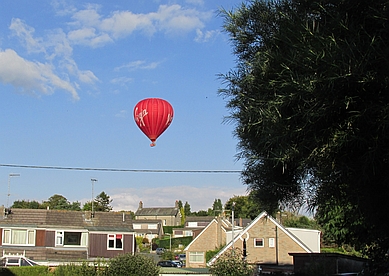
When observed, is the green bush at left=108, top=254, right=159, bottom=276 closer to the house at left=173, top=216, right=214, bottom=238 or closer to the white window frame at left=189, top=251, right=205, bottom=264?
the white window frame at left=189, top=251, right=205, bottom=264

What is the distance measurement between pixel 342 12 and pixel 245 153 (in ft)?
13.2

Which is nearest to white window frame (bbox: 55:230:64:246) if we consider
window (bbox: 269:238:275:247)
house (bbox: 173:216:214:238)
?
window (bbox: 269:238:275:247)

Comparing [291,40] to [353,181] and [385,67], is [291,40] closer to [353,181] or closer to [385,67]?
[385,67]

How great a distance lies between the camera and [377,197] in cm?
902

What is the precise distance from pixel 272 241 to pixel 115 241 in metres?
14.3

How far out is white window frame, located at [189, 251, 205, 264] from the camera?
52062 millimetres

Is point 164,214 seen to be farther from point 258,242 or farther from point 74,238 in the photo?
point 258,242

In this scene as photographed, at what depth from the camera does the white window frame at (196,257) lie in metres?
52.1

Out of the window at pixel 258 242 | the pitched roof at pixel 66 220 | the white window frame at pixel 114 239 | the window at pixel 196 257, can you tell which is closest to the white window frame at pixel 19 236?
the pitched roof at pixel 66 220

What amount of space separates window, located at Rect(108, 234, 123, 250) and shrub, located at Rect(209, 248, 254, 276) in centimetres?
2478

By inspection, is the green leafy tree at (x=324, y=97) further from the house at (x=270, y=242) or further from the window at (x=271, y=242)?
the window at (x=271, y=242)

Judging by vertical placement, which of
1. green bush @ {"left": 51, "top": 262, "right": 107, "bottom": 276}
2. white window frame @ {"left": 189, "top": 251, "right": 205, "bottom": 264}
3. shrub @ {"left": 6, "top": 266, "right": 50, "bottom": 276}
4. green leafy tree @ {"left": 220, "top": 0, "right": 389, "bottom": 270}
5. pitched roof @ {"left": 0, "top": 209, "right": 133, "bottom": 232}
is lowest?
white window frame @ {"left": 189, "top": 251, "right": 205, "bottom": 264}

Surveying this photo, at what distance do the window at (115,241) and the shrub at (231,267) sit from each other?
24.8 m

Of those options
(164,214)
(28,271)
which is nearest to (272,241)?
(28,271)
